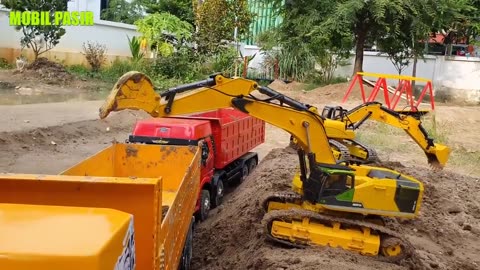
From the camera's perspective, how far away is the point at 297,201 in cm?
688

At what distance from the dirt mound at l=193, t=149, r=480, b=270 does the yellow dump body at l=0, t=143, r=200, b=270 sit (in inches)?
32.3

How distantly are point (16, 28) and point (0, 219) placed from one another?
20.3 meters

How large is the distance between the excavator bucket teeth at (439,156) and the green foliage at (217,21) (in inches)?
715

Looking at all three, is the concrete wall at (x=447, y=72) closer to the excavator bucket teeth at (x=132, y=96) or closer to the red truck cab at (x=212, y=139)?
the red truck cab at (x=212, y=139)

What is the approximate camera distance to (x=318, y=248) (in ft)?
20.8

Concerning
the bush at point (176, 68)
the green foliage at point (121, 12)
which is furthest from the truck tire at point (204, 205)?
the green foliage at point (121, 12)

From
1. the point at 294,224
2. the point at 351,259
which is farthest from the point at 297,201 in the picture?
the point at 351,259

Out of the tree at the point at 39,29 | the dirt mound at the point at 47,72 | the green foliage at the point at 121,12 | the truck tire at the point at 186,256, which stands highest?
the green foliage at the point at 121,12

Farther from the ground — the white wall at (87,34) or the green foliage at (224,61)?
the white wall at (87,34)

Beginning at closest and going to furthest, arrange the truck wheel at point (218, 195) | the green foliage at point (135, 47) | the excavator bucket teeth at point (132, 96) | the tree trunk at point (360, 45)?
1. the excavator bucket teeth at point (132, 96)
2. the truck wheel at point (218, 195)
3. the tree trunk at point (360, 45)
4. the green foliage at point (135, 47)

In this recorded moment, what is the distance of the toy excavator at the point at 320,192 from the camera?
6016mm

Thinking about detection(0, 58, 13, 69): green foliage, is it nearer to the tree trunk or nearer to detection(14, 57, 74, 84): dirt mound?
detection(14, 57, 74, 84): dirt mound

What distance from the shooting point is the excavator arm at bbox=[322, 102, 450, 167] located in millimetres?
8555

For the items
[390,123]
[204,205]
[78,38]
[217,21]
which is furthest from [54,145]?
[217,21]
